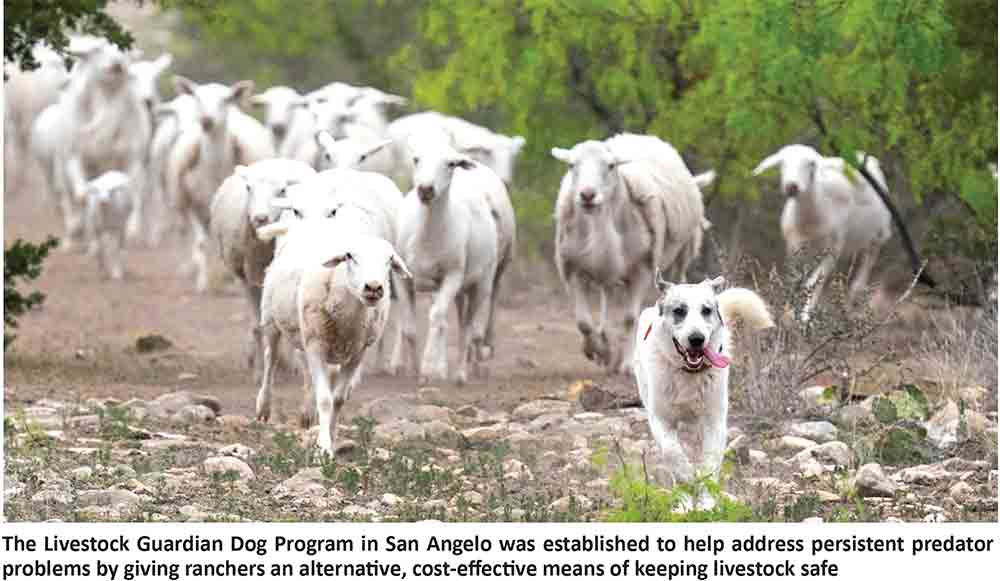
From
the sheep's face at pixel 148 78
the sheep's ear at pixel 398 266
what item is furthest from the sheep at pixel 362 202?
the sheep's face at pixel 148 78

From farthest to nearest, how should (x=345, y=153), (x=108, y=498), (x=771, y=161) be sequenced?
(x=771, y=161) < (x=345, y=153) < (x=108, y=498)

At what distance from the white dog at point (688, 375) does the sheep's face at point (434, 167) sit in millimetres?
4427

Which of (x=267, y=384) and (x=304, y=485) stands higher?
(x=267, y=384)

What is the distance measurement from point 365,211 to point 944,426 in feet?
13.0

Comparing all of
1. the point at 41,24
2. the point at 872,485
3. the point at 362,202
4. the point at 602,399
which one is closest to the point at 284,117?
the point at 41,24

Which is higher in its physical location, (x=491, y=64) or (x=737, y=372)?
(x=491, y=64)

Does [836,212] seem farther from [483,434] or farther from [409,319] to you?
[483,434]

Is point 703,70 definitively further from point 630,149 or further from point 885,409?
point 885,409

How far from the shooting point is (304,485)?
1105 centimetres

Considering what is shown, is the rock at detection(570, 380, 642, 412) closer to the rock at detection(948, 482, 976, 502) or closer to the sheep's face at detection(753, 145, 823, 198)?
the rock at detection(948, 482, 976, 502)

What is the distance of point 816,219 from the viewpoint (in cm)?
2009
